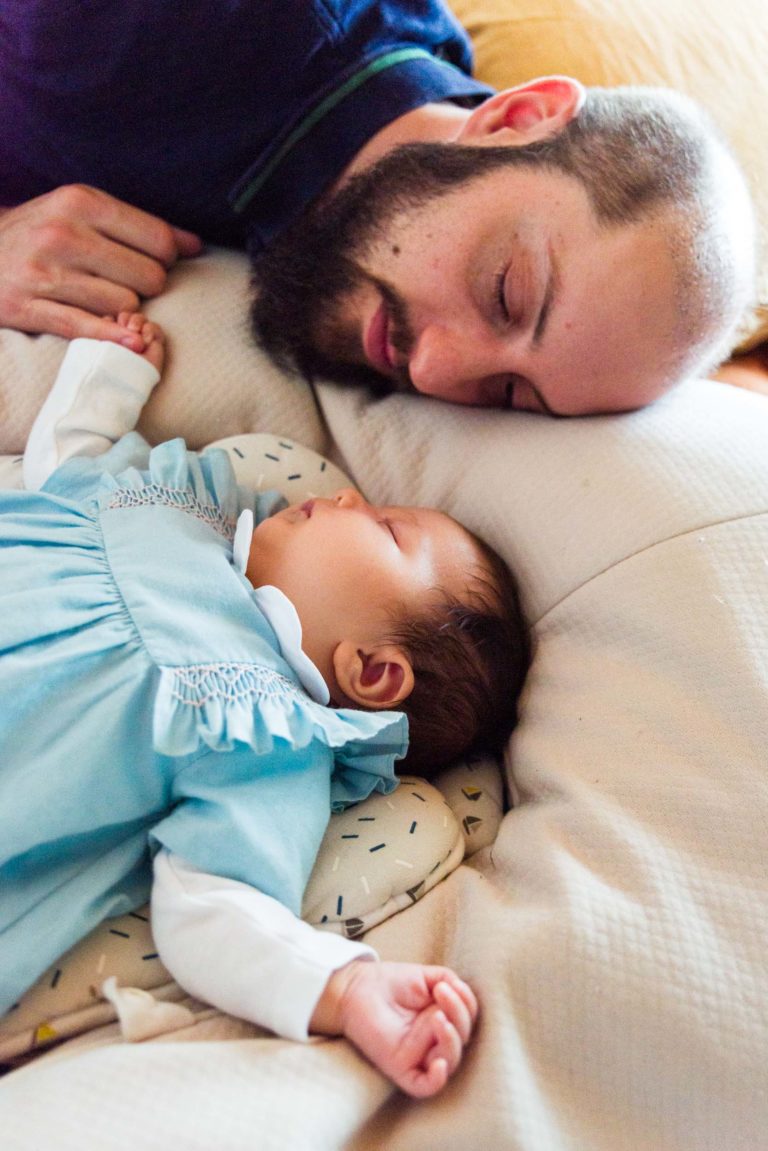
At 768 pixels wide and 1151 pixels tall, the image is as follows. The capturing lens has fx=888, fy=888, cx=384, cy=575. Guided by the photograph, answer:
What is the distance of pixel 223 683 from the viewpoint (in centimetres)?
86

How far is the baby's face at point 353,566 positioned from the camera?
1.00 m

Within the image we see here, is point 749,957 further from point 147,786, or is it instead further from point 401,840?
point 147,786

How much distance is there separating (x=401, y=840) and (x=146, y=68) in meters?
1.15

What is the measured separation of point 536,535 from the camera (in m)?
1.10

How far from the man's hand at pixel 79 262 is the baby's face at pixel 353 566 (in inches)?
18.0

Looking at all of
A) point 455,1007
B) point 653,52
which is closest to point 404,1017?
point 455,1007

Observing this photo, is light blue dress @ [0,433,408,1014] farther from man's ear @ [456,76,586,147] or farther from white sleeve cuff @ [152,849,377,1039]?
man's ear @ [456,76,586,147]

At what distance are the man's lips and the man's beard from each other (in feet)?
0.07

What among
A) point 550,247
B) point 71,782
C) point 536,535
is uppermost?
point 550,247

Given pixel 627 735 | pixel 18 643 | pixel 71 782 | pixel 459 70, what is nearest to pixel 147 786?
pixel 71 782

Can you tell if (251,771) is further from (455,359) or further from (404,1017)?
(455,359)

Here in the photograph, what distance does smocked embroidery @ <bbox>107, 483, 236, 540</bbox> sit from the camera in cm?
105

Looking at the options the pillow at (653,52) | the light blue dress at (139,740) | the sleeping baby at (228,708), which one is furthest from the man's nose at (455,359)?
the pillow at (653,52)

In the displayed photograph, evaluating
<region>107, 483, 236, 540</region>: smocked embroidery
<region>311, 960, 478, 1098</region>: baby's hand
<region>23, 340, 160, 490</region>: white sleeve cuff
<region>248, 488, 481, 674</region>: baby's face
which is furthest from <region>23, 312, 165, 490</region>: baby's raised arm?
<region>311, 960, 478, 1098</region>: baby's hand
